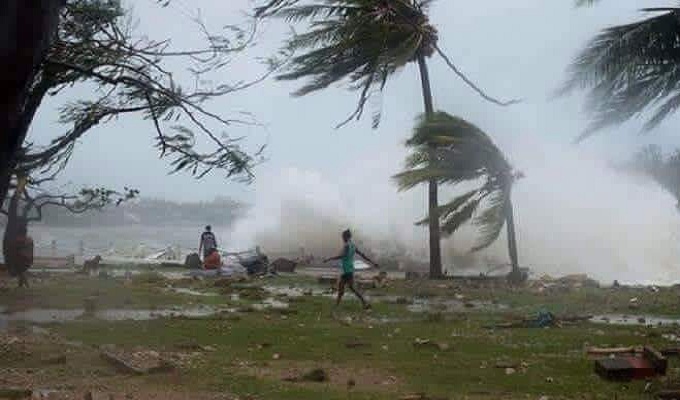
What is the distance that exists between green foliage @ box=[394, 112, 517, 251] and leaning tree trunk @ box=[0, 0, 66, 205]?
17.8 meters

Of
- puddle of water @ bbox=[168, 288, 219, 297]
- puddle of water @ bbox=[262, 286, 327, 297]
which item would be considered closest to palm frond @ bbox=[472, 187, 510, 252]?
puddle of water @ bbox=[262, 286, 327, 297]

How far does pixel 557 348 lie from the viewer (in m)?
9.85

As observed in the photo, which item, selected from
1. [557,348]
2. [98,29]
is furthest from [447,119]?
[98,29]

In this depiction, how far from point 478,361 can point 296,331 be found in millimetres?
3118

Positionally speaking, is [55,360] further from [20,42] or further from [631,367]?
[20,42]

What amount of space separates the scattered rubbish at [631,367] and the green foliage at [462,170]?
505 inches

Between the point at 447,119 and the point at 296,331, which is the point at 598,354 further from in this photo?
the point at 447,119

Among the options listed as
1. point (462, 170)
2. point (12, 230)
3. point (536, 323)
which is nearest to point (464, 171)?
point (462, 170)

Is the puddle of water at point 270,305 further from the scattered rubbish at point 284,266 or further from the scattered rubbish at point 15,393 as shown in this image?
the scattered rubbish at point 284,266

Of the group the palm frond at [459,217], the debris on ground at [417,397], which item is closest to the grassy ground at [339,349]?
the debris on ground at [417,397]

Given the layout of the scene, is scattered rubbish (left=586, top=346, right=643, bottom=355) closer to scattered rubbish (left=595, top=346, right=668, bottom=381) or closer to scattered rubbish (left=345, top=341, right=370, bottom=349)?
scattered rubbish (left=595, top=346, right=668, bottom=381)

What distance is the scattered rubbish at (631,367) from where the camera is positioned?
770 cm

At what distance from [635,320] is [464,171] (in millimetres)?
8509

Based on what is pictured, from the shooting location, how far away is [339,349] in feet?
31.9
